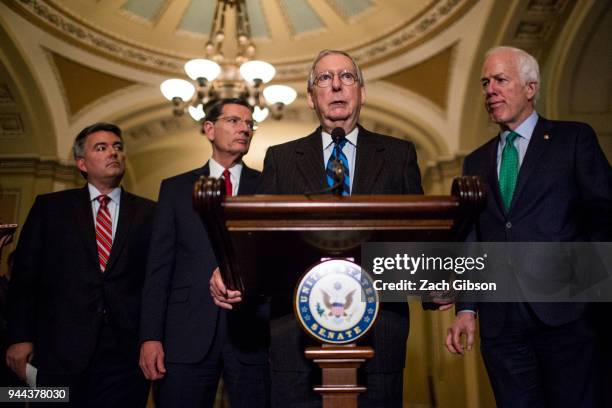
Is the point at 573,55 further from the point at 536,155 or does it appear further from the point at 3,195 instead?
the point at 3,195

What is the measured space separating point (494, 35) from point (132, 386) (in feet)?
15.5

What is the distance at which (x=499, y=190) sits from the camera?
72.0 inches

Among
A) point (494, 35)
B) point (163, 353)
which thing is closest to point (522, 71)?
point (163, 353)

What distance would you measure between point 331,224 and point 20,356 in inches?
69.9

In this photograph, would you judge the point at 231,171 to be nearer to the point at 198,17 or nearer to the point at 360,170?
the point at 360,170

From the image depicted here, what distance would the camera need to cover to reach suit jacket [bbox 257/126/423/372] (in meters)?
1.38

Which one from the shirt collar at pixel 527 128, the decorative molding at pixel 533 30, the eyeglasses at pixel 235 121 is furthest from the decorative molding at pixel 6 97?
the shirt collar at pixel 527 128

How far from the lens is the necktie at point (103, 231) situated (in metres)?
2.37

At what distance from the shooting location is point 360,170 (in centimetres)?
141

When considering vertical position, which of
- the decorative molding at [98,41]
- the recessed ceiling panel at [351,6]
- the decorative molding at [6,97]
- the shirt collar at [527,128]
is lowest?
the shirt collar at [527,128]

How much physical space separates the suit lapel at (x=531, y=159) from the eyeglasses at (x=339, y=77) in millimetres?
607

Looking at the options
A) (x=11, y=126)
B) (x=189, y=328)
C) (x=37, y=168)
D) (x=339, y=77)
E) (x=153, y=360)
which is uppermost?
(x=11, y=126)

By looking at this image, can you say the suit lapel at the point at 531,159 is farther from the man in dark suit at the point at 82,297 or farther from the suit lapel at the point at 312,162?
the man in dark suit at the point at 82,297

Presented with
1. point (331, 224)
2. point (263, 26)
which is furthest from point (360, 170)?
point (263, 26)
